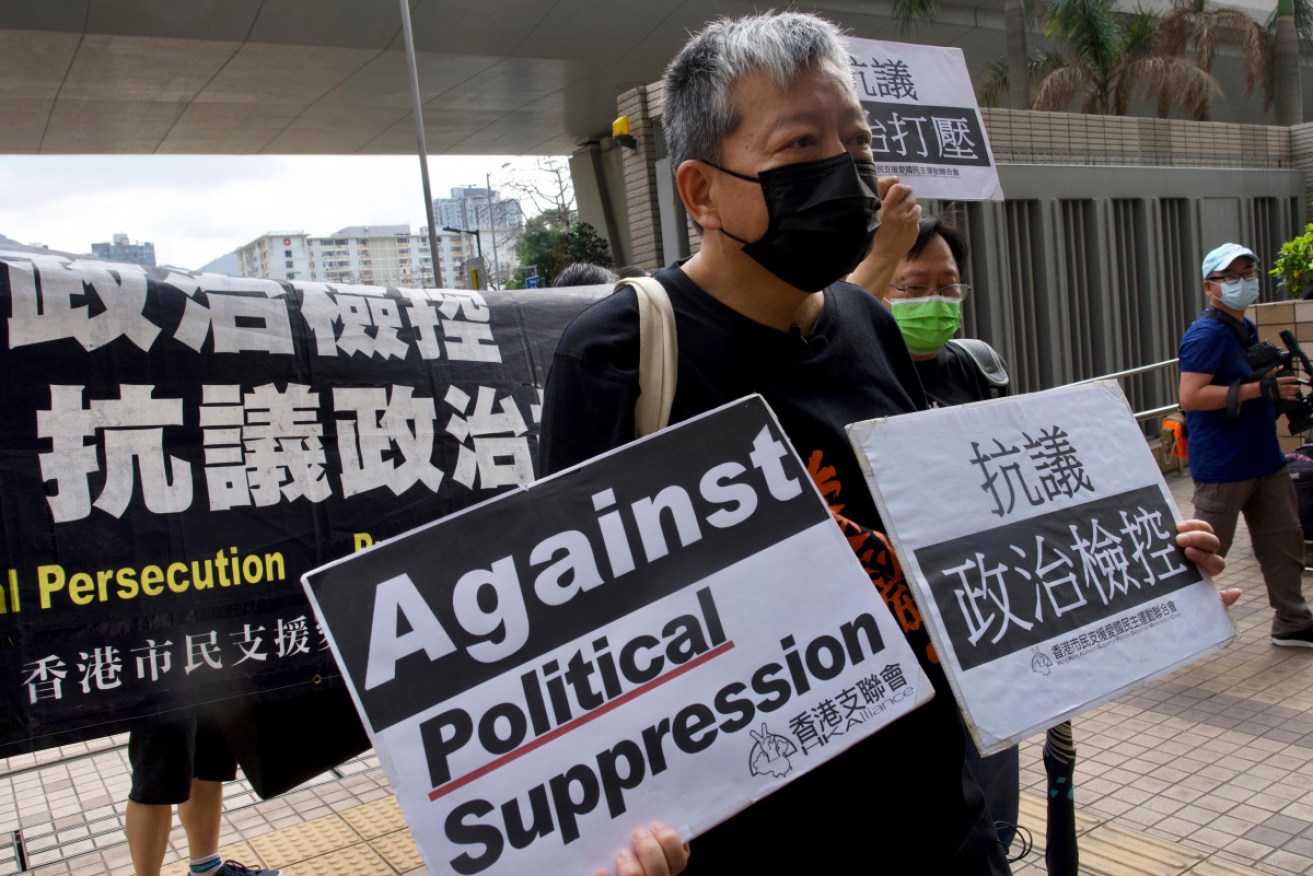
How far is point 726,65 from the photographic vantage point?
1604 millimetres

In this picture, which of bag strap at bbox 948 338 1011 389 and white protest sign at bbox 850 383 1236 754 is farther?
bag strap at bbox 948 338 1011 389

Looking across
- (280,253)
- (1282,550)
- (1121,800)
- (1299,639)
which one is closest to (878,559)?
(1121,800)

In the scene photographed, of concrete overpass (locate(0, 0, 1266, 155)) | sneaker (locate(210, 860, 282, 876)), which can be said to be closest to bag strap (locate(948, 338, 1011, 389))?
sneaker (locate(210, 860, 282, 876))

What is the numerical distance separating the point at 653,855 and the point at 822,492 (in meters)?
0.62

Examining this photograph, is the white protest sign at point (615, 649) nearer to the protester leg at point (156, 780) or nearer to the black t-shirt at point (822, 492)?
the black t-shirt at point (822, 492)

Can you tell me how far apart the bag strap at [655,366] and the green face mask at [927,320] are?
5.04 ft

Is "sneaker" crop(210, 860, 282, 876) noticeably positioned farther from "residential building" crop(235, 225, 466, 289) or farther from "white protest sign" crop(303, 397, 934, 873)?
"residential building" crop(235, 225, 466, 289)

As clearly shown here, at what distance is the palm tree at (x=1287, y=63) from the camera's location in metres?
19.8

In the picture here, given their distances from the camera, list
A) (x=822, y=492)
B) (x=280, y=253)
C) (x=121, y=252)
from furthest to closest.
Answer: (x=280, y=253), (x=121, y=252), (x=822, y=492)

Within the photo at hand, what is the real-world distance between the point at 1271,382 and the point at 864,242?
165 inches

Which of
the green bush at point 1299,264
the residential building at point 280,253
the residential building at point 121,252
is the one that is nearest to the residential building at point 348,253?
the residential building at point 280,253

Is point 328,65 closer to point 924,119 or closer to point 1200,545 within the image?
point 924,119

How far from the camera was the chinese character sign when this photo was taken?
2928 mm

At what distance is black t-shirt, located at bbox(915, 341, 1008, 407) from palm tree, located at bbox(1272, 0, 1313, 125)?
2029 centimetres
